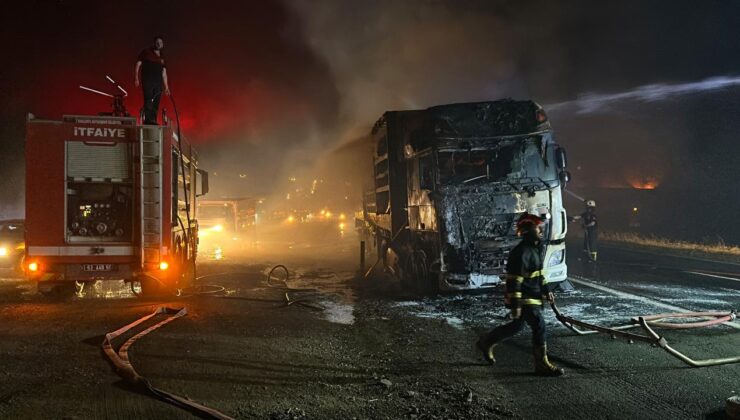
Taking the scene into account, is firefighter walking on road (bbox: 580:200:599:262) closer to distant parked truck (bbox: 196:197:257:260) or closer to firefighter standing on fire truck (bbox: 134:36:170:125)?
firefighter standing on fire truck (bbox: 134:36:170:125)

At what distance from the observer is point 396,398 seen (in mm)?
4129

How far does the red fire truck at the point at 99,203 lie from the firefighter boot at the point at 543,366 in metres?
6.28

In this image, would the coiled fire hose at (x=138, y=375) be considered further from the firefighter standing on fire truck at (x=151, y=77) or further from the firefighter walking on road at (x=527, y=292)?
the firefighter standing on fire truck at (x=151, y=77)

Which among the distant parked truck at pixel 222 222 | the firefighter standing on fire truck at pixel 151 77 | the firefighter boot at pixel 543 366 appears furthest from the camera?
the distant parked truck at pixel 222 222

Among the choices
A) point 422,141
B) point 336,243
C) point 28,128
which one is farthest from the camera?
point 336,243

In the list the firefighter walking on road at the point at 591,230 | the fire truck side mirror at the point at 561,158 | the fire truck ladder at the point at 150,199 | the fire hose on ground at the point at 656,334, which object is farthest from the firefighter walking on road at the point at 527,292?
the firefighter walking on road at the point at 591,230

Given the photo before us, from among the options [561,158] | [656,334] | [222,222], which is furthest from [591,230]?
[222,222]

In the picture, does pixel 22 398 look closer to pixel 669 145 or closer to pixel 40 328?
pixel 40 328

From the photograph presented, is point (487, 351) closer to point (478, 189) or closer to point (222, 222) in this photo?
point (478, 189)

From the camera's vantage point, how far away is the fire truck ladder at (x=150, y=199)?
27.6 feet

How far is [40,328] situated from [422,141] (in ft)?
21.2

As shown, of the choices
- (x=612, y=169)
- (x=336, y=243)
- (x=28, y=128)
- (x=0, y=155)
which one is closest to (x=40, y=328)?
(x=28, y=128)

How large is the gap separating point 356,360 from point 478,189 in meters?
4.22

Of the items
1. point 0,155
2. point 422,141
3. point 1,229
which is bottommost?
point 1,229
